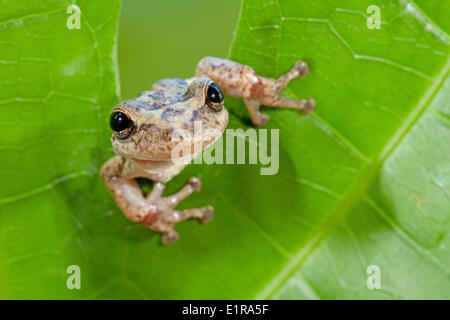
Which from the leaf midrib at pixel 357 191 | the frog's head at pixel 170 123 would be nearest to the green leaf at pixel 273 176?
the leaf midrib at pixel 357 191

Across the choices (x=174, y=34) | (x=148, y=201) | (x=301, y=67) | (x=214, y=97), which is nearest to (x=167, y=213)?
(x=148, y=201)

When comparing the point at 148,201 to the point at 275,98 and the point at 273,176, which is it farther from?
the point at 275,98

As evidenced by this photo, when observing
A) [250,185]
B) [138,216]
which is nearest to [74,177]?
[138,216]

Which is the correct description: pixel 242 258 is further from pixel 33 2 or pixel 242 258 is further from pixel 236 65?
pixel 33 2

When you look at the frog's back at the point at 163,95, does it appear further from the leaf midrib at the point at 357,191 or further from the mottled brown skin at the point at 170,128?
the leaf midrib at the point at 357,191

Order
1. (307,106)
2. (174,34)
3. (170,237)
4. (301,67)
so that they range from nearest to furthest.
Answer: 1. (301,67)
2. (307,106)
3. (170,237)
4. (174,34)
